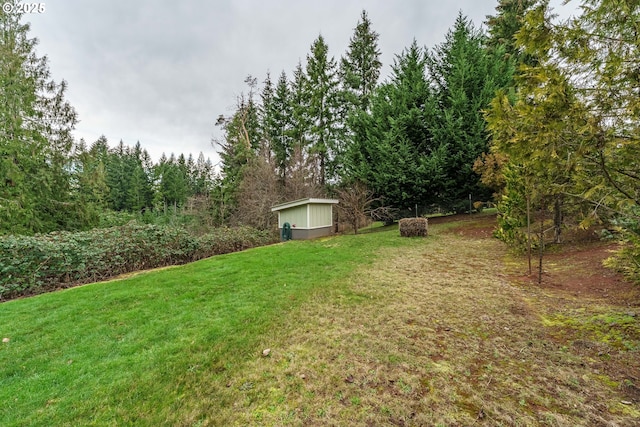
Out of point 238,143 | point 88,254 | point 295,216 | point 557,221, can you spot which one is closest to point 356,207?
point 295,216

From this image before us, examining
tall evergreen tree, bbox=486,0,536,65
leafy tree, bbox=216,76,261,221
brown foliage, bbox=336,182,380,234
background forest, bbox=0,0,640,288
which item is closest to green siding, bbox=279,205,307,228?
background forest, bbox=0,0,640,288

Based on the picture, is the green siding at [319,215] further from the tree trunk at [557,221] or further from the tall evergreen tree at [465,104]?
the tree trunk at [557,221]

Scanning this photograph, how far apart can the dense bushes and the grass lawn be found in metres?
1.54

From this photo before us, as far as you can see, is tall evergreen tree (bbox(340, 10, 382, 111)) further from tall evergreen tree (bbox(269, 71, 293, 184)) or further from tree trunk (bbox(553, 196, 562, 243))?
tree trunk (bbox(553, 196, 562, 243))

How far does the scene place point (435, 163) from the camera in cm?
1302

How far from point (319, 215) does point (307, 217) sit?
90 cm

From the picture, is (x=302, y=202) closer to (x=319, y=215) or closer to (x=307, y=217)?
(x=307, y=217)

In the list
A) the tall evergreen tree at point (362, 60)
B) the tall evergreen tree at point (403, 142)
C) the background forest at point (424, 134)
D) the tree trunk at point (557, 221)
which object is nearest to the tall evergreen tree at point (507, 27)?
the background forest at point (424, 134)

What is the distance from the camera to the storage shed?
12.4 m

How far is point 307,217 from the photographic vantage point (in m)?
12.3

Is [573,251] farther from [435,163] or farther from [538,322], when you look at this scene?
[435,163]

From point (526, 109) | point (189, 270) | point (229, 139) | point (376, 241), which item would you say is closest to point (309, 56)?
point (229, 139)

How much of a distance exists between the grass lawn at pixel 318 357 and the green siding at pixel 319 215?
759cm

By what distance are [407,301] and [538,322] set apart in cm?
162
